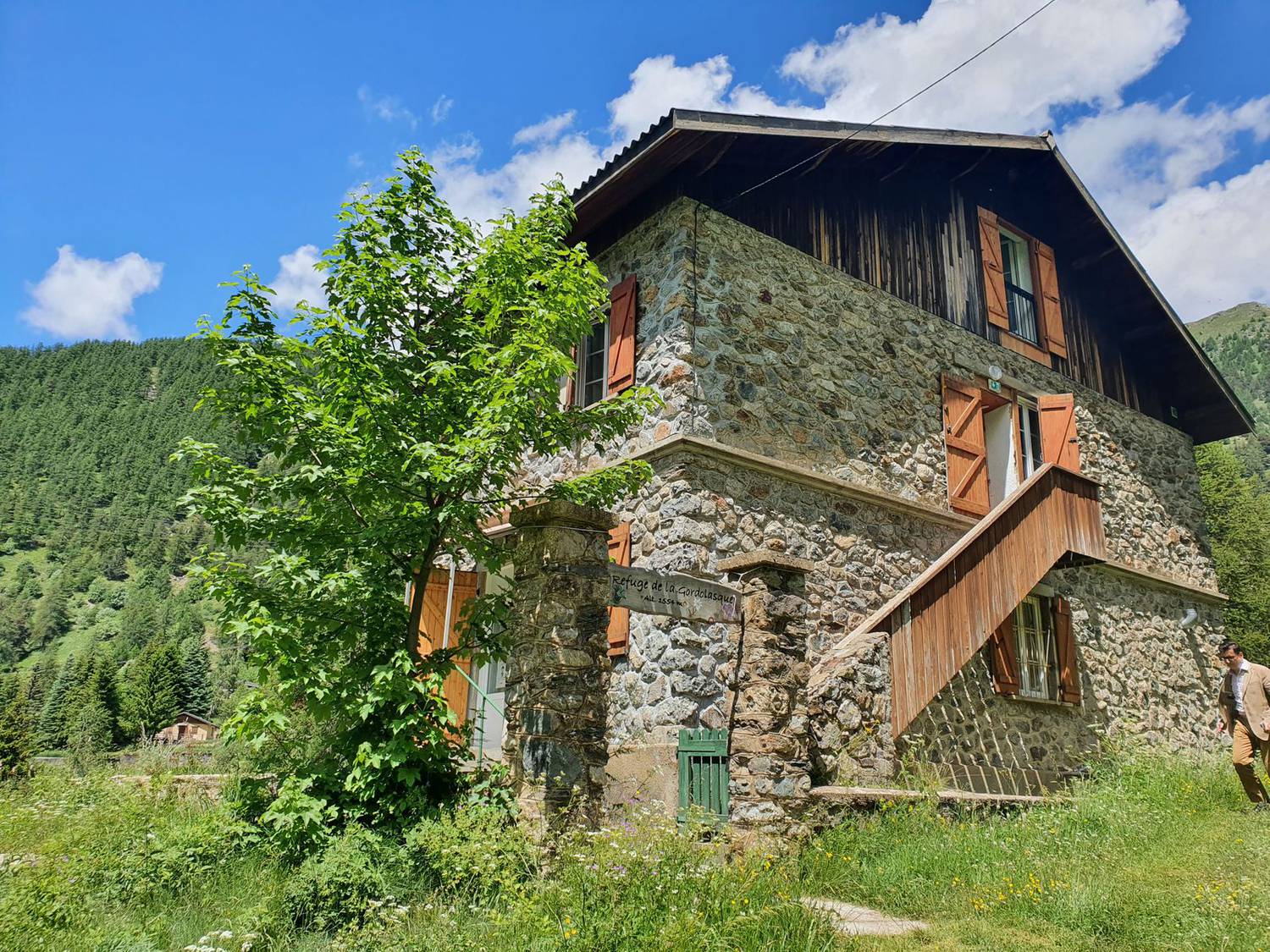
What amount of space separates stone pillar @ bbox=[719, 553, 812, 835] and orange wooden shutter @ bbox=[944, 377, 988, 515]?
5.63 meters

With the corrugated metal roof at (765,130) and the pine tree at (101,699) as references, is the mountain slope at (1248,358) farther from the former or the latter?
the pine tree at (101,699)

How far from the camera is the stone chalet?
7.60m

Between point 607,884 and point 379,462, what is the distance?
11.0ft

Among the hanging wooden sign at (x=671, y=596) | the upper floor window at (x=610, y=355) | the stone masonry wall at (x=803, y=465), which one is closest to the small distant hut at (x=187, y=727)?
the upper floor window at (x=610, y=355)

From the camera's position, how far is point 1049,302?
47.1 ft

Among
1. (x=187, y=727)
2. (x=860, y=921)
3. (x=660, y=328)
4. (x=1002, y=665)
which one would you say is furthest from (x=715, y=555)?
(x=187, y=727)

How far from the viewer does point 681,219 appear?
9750 millimetres

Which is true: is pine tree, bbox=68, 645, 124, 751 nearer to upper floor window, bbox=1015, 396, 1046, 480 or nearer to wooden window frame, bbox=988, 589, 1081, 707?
wooden window frame, bbox=988, 589, 1081, 707

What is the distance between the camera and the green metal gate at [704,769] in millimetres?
6789

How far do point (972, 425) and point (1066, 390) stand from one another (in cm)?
302

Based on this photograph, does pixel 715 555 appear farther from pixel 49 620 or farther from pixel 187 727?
pixel 49 620

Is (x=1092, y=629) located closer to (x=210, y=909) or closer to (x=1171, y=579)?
(x=1171, y=579)

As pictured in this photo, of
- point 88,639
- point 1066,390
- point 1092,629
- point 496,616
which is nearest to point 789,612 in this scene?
point 496,616

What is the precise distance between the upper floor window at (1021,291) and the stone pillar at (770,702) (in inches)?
325
